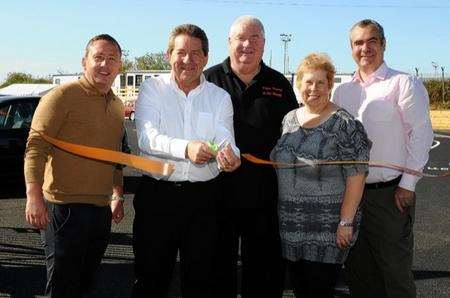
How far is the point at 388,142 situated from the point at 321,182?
64cm

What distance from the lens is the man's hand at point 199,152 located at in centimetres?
268

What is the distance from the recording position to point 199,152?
2.68 metres

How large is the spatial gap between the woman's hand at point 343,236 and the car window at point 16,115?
21.3ft

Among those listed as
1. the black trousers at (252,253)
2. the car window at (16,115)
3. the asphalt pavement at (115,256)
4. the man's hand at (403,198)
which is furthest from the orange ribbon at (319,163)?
the car window at (16,115)

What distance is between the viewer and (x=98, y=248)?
10.1 feet

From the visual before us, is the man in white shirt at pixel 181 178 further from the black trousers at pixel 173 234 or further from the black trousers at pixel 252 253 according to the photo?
the black trousers at pixel 252 253

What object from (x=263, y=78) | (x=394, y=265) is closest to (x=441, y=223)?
(x=394, y=265)

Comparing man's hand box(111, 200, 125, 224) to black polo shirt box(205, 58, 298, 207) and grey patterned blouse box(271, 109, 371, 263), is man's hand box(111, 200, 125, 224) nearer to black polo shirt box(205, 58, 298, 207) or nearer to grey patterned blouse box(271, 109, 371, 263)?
black polo shirt box(205, 58, 298, 207)

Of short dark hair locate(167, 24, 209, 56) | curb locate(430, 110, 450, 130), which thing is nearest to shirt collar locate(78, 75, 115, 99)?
short dark hair locate(167, 24, 209, 56)

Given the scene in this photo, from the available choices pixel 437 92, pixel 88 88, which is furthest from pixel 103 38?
pixel 437 92

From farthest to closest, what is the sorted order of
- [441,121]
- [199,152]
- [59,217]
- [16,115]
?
[441,121]
[16,115]
[59,217]
[199,152]

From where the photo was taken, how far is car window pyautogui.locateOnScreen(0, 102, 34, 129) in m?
8.10

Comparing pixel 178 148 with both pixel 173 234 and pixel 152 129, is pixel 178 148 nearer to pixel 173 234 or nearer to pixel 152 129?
pixel 152 129

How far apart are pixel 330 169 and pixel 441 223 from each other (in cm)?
520
